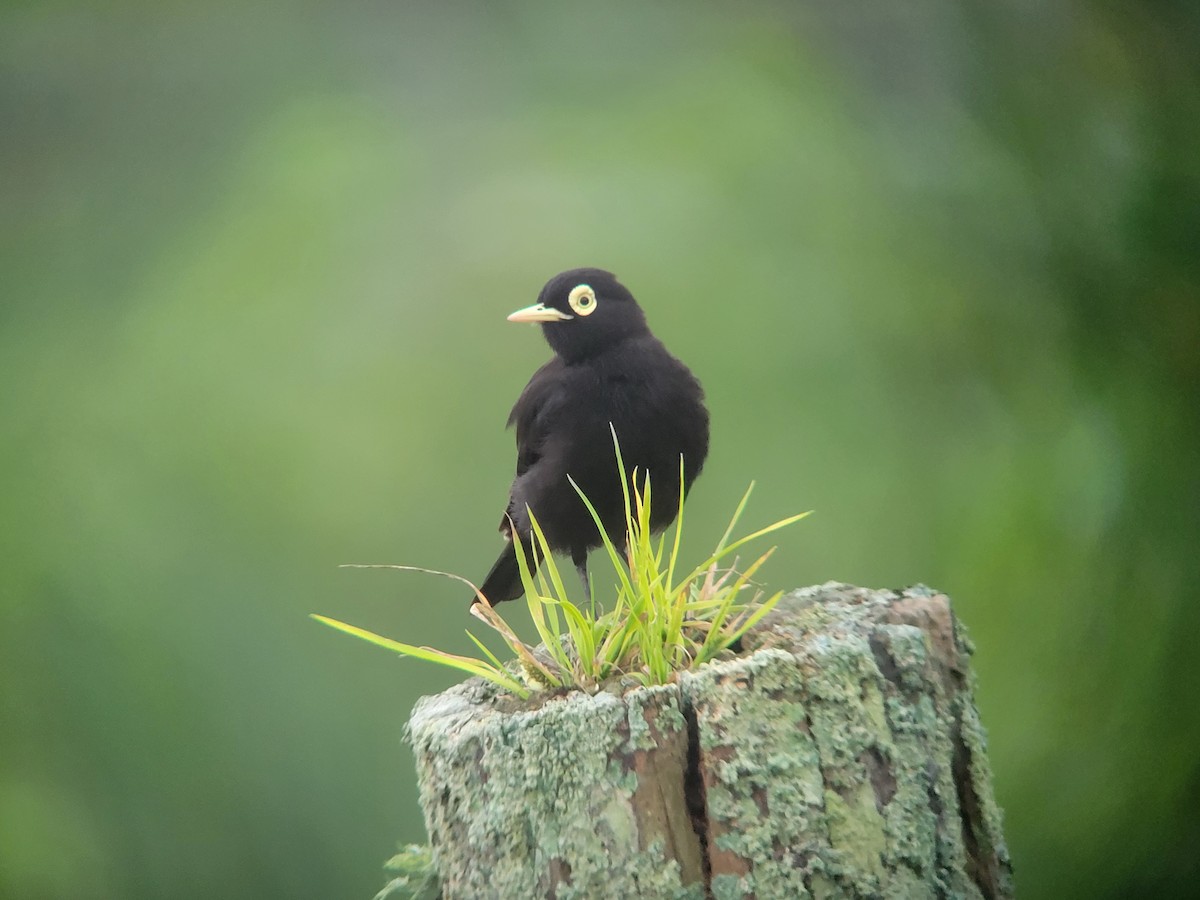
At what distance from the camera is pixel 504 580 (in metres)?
2.71

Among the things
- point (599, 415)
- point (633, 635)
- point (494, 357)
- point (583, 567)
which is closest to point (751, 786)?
point (633, 635)

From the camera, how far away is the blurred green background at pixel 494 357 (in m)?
2.59

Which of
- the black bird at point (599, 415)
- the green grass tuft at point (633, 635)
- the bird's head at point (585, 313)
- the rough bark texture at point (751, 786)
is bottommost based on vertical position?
the rough bark texture at point (751, 786)

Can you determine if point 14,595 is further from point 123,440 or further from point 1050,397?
point 1050,397

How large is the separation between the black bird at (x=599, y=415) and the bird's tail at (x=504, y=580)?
4.2 inches

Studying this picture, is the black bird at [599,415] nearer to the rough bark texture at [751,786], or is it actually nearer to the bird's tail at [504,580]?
the bird's tail at [504,580]

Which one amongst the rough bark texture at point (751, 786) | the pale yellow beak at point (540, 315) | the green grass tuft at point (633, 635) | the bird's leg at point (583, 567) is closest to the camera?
the rough bark texture at point (751, 786)

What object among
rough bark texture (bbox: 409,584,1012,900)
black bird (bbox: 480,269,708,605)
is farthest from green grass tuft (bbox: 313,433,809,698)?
black bird (bbox: 480,269,708,605)

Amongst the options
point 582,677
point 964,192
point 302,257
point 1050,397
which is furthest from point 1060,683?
point 302,257

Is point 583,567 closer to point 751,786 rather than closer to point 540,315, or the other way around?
point 540,315

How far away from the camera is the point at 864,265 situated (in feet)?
9.65

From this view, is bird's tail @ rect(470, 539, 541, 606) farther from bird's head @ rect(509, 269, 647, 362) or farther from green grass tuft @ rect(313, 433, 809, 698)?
green grass tuft @ rect(313, 433, 809, 698)

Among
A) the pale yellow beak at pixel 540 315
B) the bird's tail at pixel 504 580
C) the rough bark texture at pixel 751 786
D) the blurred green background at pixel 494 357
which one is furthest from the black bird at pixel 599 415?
the rough bark texture at pixel 751 786

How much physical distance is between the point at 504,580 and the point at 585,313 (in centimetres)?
73
